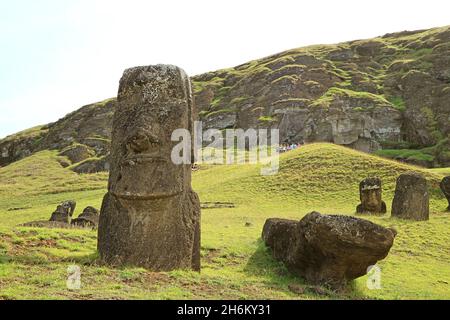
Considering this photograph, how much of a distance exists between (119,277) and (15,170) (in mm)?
82931

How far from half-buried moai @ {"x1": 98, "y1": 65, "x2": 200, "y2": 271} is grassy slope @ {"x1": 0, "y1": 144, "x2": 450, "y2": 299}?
0.69 m

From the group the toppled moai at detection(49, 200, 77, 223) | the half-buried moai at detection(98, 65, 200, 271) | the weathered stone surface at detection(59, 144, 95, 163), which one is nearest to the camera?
the half-buried moai at detection(98, 65, 200, 271)

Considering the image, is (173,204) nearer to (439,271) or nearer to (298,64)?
(439,271)

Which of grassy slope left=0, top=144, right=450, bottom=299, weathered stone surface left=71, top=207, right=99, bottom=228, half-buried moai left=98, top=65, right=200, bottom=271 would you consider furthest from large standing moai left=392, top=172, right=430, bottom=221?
half-buried moai left=98, top=65, right=200, bottom=271

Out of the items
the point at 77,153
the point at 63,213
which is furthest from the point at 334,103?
the point at 63,213

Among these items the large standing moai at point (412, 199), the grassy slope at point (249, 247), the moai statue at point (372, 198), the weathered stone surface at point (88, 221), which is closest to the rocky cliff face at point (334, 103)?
the grassy slope at point (249, 247)

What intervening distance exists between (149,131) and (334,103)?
7654 centimetres

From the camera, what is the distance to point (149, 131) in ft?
35.2

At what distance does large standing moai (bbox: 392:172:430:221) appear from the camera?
907 inches

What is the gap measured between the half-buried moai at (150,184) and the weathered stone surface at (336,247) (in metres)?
2.66

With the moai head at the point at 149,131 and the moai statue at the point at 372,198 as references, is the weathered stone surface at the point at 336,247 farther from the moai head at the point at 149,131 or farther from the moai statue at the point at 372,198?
the moai statue at the point at 372,198

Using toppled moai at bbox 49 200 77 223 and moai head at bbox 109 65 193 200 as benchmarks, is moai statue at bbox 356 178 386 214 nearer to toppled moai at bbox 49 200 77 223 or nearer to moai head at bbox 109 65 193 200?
toppled moai at bbox 49 200 77 223

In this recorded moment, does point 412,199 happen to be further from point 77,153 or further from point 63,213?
point 77,153

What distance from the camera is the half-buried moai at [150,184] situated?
34.2 ft
